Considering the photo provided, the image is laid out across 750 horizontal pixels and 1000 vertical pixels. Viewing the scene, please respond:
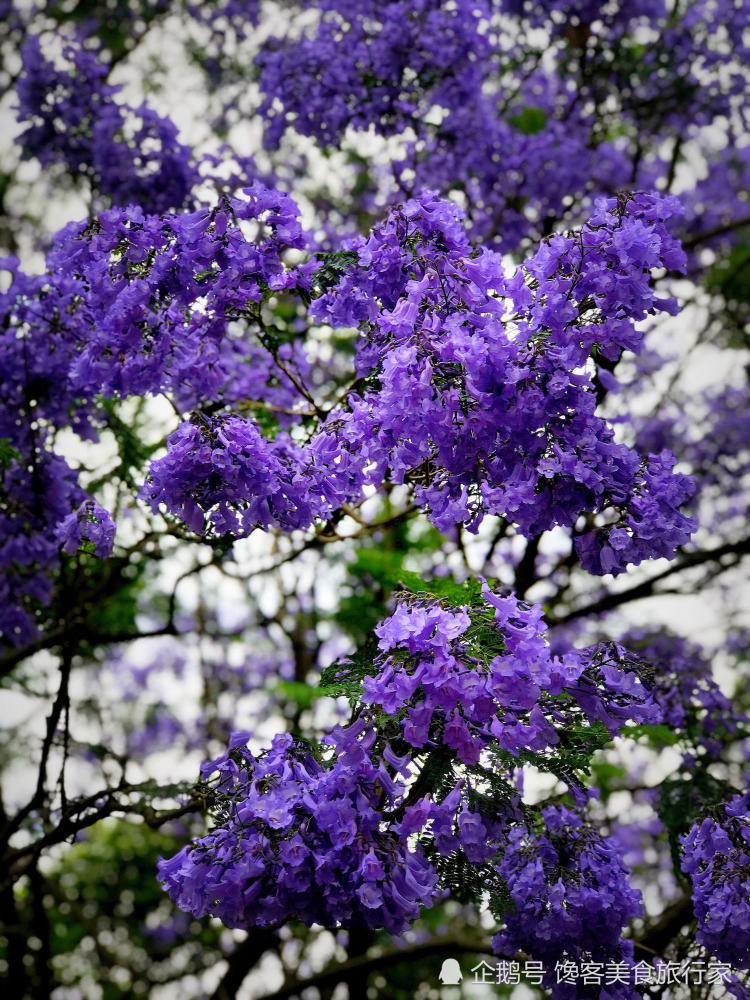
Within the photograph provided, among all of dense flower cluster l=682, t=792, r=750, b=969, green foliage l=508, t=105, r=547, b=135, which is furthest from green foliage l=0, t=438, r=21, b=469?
green foliage l=508, t=105, r=547, b=135

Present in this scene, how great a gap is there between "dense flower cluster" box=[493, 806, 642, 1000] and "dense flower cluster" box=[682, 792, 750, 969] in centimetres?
27

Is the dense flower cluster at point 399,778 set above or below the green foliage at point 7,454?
below

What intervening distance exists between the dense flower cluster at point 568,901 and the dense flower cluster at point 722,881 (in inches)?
10.7

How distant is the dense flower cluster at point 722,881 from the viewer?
330 centimetres

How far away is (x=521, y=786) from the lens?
404cm

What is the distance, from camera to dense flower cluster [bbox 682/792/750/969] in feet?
10.8

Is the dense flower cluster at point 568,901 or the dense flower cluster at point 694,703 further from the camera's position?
the dense flower cluster at point 694,703

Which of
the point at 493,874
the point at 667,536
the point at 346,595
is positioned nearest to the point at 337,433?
the point at 667,536

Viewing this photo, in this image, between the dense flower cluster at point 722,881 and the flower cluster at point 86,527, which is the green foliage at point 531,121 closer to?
the flower cluster at point 86,527

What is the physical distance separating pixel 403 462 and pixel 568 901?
1.97 m

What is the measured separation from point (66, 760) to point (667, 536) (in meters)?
3.03

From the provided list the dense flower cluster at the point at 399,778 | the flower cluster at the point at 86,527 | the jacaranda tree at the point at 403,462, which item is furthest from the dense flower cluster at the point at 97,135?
the dense flower cluster at the point at 399,778

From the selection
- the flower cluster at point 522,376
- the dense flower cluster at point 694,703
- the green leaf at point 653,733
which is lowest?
the green leaf at point 653,733

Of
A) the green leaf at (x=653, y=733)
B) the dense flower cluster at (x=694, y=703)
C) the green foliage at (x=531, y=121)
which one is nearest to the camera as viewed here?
the green leaf at (x=653, y=733)
